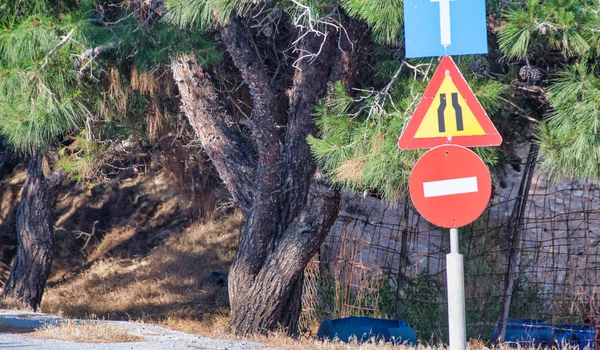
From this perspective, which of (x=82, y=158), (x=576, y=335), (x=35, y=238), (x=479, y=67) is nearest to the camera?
(x=479, y=67)

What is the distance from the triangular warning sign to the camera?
3797mm

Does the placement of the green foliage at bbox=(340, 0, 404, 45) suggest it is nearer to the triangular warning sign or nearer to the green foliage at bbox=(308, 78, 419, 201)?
the green foliage at bbox=(308, 78, 419, 201)

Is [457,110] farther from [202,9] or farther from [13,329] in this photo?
[13,329]

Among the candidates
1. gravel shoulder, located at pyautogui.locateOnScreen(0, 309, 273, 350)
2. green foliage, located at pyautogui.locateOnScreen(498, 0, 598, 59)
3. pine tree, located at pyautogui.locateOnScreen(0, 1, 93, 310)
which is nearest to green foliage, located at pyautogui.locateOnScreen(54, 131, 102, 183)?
pine tree, located at pyautogui.locateOnScreen(0, 1, 93, 310)

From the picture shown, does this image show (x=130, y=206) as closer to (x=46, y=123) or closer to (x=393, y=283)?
(x=393, y=283)

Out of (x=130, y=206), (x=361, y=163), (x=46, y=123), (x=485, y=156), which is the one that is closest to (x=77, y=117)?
(x=46, y=123)

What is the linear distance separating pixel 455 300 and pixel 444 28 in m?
1.47

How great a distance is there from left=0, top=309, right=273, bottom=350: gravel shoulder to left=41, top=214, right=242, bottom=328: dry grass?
4.18 metres

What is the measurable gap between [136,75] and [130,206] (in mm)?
7844

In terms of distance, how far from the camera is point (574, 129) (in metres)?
4.89

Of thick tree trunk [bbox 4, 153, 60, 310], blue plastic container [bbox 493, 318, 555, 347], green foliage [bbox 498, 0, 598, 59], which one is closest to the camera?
green foliage [bbox 498, 0, 598, 59]

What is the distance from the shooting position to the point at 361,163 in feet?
17.2

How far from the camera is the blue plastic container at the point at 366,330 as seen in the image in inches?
273

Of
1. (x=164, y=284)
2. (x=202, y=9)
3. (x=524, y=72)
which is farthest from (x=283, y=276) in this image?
(x=164, y=284)
